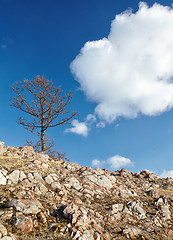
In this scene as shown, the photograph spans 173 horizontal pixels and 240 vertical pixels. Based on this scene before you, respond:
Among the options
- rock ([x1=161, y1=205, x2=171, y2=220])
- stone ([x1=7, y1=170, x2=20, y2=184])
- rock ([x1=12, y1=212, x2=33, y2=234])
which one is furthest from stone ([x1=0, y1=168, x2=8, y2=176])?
rock ([x1=161, y1=205, x2=171, y2=220])

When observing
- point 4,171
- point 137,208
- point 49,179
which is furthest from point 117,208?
point 4,171

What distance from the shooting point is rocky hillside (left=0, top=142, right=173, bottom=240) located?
908 cm

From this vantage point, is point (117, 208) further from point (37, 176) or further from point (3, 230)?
point (3, 230)

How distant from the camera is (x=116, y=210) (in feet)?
42.5

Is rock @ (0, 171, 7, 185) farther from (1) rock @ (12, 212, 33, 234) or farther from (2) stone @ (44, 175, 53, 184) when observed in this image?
(1) rock @ (12, 212, 33, 234)

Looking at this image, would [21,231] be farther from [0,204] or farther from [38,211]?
[0,204]

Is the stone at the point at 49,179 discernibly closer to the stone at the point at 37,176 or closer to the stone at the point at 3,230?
the stone at the point at 37,176

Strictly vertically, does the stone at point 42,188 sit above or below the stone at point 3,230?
above

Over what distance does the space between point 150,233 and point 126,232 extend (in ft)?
6.50

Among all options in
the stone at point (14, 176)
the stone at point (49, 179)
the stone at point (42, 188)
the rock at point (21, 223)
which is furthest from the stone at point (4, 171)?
the rock at point (21, 223)

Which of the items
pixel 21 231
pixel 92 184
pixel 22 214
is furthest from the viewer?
pixel 92 184

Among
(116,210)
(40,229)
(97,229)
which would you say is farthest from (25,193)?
(116,210)

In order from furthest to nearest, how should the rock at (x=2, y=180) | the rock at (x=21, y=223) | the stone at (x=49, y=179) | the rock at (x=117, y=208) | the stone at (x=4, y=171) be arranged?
the stone at (x=49, y=179) < the rock at (x=117, y=208) < the stone at (x=4, y=171) < the rock at (x=2, y=180) < the rock at (x=21, y=223)

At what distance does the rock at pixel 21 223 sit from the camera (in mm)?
8539
